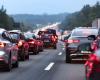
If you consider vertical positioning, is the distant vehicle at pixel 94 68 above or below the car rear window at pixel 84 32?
below

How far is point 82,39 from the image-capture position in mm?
23172

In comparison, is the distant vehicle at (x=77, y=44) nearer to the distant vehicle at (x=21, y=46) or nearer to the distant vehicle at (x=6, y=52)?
the distant vehicle at (x=21, y=46)

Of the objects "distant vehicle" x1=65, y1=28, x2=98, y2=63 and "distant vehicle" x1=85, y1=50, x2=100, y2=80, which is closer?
"distant vehicle" x1=85, y1=50, x2=100, y2=80

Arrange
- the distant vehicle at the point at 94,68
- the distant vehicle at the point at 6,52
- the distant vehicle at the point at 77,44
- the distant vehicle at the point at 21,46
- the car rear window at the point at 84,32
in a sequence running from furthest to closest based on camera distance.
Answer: the distant vehicle at the point at 21,46 → the car rear window at the point at 84,32 → the distant vehicle at the point at 77,44 → the distant vehicle at the point at 6,52 → the distant vehicle at the point at 94,68

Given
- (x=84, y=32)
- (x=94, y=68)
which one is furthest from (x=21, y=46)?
(x=94, y=68)

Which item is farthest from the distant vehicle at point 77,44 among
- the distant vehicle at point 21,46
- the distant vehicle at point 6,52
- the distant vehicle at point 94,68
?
the distant vehicle at point 94,68

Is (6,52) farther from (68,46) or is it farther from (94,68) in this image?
Answer: (94,68)

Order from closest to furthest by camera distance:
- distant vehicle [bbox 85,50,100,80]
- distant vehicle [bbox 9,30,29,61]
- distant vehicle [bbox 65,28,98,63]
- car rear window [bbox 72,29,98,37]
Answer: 1. distant vehicle [bbox 85,50,100,80]
2. distant vehicle [bbox 65,28,98,63]
3. car rear window [bbox 72,29,98,37]
4. distant vehicle [bbox 9,30,29,61]

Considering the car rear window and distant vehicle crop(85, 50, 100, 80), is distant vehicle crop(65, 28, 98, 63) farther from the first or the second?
distant vehicle crop(85, 50, 100, 80)

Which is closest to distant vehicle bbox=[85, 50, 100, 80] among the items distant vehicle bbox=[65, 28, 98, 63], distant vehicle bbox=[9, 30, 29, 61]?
distant vehicle bbox=[65, 28, 98, 63]

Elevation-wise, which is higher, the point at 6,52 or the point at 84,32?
the point at 84,32

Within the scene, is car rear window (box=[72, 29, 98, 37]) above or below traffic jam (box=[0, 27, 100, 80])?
above

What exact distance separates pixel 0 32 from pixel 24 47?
619 centimetres

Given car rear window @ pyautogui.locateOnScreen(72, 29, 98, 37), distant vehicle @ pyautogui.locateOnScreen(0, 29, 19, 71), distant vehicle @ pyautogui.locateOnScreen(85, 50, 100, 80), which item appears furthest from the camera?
car rear window @ pyautogui.locateOnScreen(72, 29, 98, 37)
